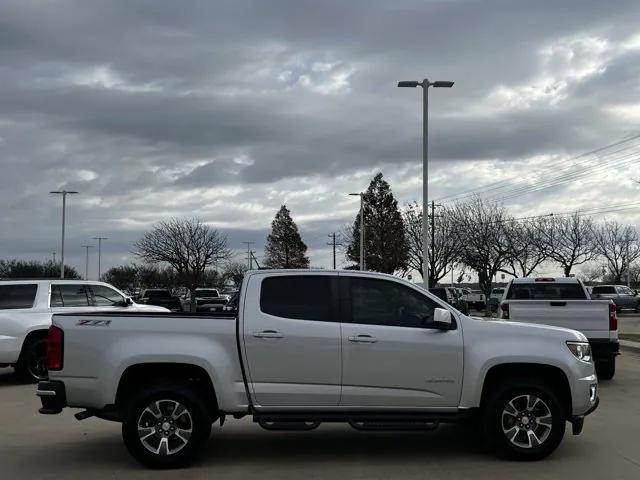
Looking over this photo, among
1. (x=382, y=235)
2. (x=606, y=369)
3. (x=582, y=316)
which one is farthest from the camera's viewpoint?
(x=382, y=235)

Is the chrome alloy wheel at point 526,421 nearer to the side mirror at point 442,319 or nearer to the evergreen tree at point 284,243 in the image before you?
the side mirror at point 442,319

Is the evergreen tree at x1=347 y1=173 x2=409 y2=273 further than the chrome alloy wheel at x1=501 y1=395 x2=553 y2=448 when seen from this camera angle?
Yes

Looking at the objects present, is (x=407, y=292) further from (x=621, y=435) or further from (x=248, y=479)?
(x=621, y=435)

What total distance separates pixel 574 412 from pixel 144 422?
4.27 m

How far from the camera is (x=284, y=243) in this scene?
86.1 meters

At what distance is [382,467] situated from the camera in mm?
6652

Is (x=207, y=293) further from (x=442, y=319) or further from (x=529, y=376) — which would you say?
(x=442, y=319)

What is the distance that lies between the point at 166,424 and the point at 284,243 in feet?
261

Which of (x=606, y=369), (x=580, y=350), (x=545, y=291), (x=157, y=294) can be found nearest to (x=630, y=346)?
(x=545, y=291)

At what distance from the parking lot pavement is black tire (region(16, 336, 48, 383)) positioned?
11.7 feet

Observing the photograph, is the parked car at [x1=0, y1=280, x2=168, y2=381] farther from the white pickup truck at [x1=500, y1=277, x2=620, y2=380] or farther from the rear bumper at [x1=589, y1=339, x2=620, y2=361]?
the rear bumper at [x1=589, y1=339, x2=620, y2=361]

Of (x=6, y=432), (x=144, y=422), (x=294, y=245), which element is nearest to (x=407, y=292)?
(x=144, y=422)

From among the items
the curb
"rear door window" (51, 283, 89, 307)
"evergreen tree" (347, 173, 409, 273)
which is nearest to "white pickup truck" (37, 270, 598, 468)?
"rear door window" (51, 283, 89, 307)

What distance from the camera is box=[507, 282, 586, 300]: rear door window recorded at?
1388cm
